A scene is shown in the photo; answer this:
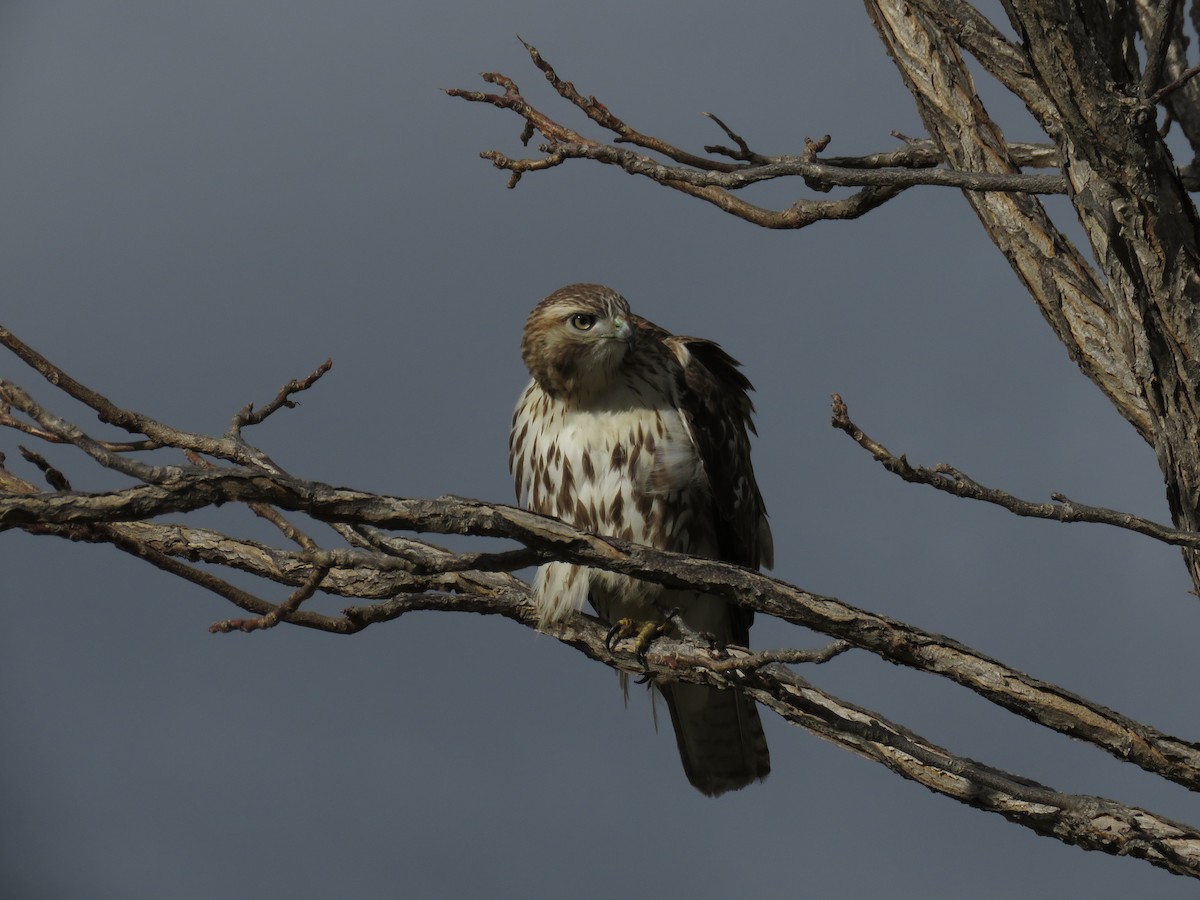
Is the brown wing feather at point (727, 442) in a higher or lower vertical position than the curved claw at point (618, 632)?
higher

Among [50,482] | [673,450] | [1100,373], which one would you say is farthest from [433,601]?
[1100,373]

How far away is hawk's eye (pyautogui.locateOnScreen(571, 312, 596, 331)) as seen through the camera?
7.43 m

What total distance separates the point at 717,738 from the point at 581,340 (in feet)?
8.85

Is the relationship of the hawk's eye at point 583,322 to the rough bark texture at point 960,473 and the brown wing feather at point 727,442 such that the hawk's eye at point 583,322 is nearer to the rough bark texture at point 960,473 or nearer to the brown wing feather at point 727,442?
the brown wing feather at point 727,442

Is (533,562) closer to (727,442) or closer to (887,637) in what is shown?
(887,637)

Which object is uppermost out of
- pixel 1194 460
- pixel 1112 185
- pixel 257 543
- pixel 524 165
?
pixel 524 165

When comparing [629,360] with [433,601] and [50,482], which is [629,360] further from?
[50,482]

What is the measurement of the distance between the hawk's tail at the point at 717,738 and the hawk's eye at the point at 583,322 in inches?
91.5

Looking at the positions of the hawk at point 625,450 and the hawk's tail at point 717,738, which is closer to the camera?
the hawk at point 625,450

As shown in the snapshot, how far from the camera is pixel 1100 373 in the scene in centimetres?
593

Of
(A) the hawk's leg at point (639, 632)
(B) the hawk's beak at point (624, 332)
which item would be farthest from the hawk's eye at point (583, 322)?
(A) the hawk's leg at point (639, 632)

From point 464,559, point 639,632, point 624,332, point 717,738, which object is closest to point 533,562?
point 464,559

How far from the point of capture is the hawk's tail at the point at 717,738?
8242mm

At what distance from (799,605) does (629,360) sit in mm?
3010
